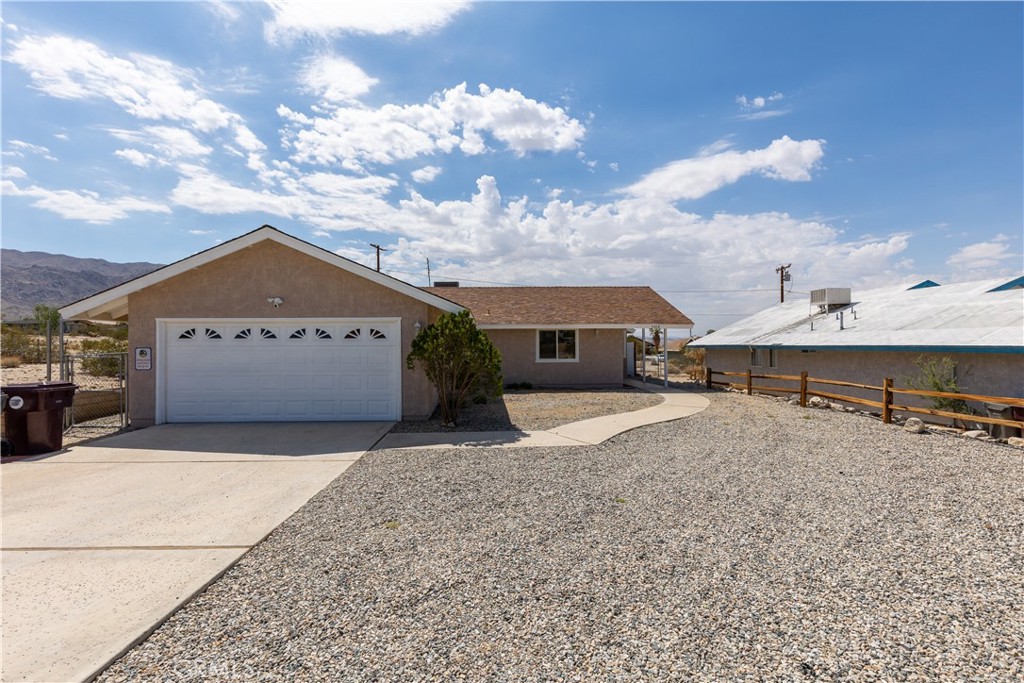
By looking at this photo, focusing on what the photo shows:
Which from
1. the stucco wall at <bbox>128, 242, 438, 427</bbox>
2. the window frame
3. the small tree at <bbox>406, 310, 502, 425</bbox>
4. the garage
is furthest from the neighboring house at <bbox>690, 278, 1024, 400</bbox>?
the stucco wall at <bbox>128, 242, 438, 427</bbox>

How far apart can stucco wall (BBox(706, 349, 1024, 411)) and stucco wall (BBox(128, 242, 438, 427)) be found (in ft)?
44.6

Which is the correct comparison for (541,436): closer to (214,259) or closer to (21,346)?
(214,259)

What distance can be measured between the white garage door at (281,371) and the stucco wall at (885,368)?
13.9 metres

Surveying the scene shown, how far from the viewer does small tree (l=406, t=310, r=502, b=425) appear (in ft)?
35.3

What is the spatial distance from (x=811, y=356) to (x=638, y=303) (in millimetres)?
6945

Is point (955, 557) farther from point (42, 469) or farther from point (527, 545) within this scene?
point (42, 469)

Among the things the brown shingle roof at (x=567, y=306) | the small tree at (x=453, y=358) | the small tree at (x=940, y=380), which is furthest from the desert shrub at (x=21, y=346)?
the small tree at (x=940, y=380)

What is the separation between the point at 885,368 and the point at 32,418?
66.0 ft

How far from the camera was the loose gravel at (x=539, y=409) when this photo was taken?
1110cm

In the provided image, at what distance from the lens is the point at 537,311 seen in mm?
21016

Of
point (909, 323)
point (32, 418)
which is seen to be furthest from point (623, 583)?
point (909, 323)

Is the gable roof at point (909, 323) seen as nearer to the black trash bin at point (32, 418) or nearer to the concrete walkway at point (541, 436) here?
the concrete walkway at point (541, 436)

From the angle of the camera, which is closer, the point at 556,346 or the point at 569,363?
the point at 569,363

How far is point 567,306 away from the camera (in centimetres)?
2172
